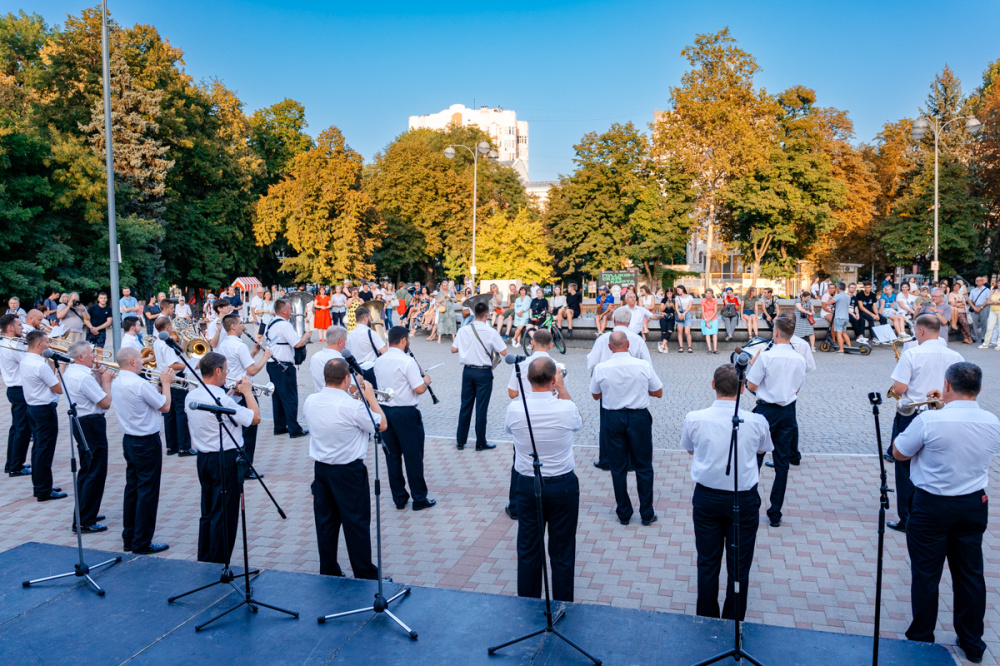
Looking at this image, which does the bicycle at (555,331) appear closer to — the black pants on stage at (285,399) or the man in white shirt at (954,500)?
the black pants on stage at (285,399)

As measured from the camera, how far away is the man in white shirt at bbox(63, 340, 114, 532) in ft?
22.7

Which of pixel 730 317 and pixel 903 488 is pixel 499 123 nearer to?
pixel 730 317

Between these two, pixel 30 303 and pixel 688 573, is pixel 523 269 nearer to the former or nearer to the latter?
pixel 30 303

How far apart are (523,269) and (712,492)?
32119 mm

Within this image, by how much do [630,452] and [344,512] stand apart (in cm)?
291

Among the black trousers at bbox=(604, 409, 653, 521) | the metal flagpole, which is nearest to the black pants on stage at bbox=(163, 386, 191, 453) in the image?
the black trousers at bbox=(604, 409, 653, 521)

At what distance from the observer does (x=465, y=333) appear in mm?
9453

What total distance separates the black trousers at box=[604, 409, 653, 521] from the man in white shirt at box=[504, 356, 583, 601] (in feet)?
6.43

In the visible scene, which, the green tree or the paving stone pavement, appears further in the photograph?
the green tree

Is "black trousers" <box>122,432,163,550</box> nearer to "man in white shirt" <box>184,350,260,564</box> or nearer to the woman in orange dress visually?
"man in white shirt" <box>184,350,260,564</box>

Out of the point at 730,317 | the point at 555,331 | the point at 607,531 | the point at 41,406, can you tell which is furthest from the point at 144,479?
the point at 730,317

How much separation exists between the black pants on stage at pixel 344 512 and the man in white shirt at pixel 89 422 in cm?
283

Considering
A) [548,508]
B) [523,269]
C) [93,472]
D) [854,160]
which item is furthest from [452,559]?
[854,160]

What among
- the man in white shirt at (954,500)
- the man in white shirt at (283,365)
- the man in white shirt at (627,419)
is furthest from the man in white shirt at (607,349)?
the man in white shirt at (283,365)
